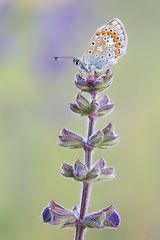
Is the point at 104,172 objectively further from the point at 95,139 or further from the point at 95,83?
the point at 95,83

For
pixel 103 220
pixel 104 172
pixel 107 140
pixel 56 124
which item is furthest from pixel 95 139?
pixel 56 124

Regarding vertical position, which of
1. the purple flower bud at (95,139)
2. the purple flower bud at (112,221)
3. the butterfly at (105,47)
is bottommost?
the purple flower bud at (112,221)

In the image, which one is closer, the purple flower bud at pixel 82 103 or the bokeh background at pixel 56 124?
the purple flower bud at pixel 82 103

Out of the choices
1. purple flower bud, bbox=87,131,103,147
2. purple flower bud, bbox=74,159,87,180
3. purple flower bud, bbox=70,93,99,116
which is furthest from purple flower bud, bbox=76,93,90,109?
purple flower bud, bbox=74,159,87,180

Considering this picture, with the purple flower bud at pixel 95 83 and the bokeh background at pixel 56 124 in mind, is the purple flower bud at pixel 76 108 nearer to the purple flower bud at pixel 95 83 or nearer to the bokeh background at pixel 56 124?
the purple flower bud at pixel 95 83

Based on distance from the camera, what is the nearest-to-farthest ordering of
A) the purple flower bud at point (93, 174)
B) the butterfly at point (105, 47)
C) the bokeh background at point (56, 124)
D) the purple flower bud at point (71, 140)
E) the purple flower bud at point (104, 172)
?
the purple flower bud at point (93, 174) < the purple flower bud at point (104, 172) < the purple flower bud at point (71, 140) < the butterfly at point (105, 47) < the bokeh background at point (56, 124)

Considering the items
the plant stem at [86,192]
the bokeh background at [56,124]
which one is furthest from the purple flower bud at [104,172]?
the bokeh background at [56,124]

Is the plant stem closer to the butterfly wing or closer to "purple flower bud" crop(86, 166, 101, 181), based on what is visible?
"purple flower bud" crop(86, 166, 101, 181)

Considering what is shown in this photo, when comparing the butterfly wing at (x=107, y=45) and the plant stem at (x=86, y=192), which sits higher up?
the butterfly wing at (x=107, y=45)
